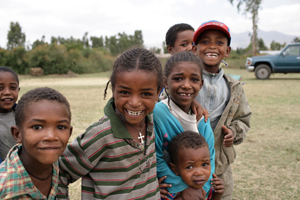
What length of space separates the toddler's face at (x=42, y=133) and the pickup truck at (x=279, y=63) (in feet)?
45.3

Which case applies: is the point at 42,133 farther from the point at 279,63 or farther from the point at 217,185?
the point at 279,63

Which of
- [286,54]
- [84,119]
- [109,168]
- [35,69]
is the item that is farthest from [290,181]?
[35,69]

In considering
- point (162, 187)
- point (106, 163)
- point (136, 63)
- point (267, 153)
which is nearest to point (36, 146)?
point (106, 163)

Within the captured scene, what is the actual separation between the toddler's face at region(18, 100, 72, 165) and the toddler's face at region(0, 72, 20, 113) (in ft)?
3.51

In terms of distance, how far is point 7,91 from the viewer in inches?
88.4

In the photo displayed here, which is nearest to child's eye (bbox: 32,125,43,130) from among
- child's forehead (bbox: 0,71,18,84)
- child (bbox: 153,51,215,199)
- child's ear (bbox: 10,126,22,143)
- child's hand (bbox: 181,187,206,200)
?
child's ear (bbox: 10,126,22,143)

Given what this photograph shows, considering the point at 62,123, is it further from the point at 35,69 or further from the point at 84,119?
the point at 35,69

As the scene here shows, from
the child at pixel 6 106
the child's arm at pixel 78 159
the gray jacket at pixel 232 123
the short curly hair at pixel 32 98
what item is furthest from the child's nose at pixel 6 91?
the gray jacket at pixel 232 123

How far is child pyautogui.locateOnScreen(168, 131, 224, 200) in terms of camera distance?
1642 mm

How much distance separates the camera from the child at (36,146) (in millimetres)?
1231

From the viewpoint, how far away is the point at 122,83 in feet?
4.73

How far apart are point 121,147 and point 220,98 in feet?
3.52

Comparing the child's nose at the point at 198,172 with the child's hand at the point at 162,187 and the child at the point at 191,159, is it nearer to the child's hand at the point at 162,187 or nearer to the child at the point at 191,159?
the child at the point at 191,159

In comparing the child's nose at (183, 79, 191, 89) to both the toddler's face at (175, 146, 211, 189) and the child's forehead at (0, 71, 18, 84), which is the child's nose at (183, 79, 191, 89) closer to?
the toddler's face at (175, 146, 211, 189)
